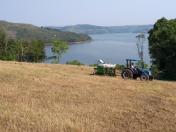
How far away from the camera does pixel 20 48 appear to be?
4328 inches

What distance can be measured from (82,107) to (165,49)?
133ft

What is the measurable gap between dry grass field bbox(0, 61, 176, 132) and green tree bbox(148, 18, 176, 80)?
107 feet

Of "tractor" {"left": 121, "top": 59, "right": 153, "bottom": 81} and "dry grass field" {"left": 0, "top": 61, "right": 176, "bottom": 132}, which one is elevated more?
"tractor" {"left": 121, "top": 59, "right": 153, "bottom": 81}

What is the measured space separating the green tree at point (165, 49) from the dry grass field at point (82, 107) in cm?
3269

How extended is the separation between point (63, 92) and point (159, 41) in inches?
1577

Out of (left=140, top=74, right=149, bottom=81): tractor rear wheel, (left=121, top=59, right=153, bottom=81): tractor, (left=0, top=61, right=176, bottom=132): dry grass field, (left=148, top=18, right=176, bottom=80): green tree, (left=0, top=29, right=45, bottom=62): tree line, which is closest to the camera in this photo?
(left=0, top=61, right=176, bottom=132): dry grass field

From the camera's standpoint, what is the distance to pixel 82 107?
45.3ft

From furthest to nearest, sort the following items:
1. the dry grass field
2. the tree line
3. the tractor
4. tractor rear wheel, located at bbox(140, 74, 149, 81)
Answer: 1. the tree line
2. the tractor
3. tractor rear wheel, located at bbox(140, 74, 149, 81)
4. the dry grass field

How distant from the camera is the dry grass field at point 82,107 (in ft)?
37.4

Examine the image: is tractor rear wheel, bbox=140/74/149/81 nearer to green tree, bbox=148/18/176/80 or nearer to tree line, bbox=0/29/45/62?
green tree, bbox=148/18/176/80

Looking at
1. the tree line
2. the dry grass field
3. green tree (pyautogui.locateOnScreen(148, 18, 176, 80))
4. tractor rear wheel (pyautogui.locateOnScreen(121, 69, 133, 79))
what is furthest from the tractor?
the tree line

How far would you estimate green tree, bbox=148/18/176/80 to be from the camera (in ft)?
169

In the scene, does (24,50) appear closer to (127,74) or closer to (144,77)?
(127,74)

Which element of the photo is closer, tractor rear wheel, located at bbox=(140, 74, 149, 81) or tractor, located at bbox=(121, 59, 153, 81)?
tractor rear wheel, located at bbox=(140, 74, 149, 81)
